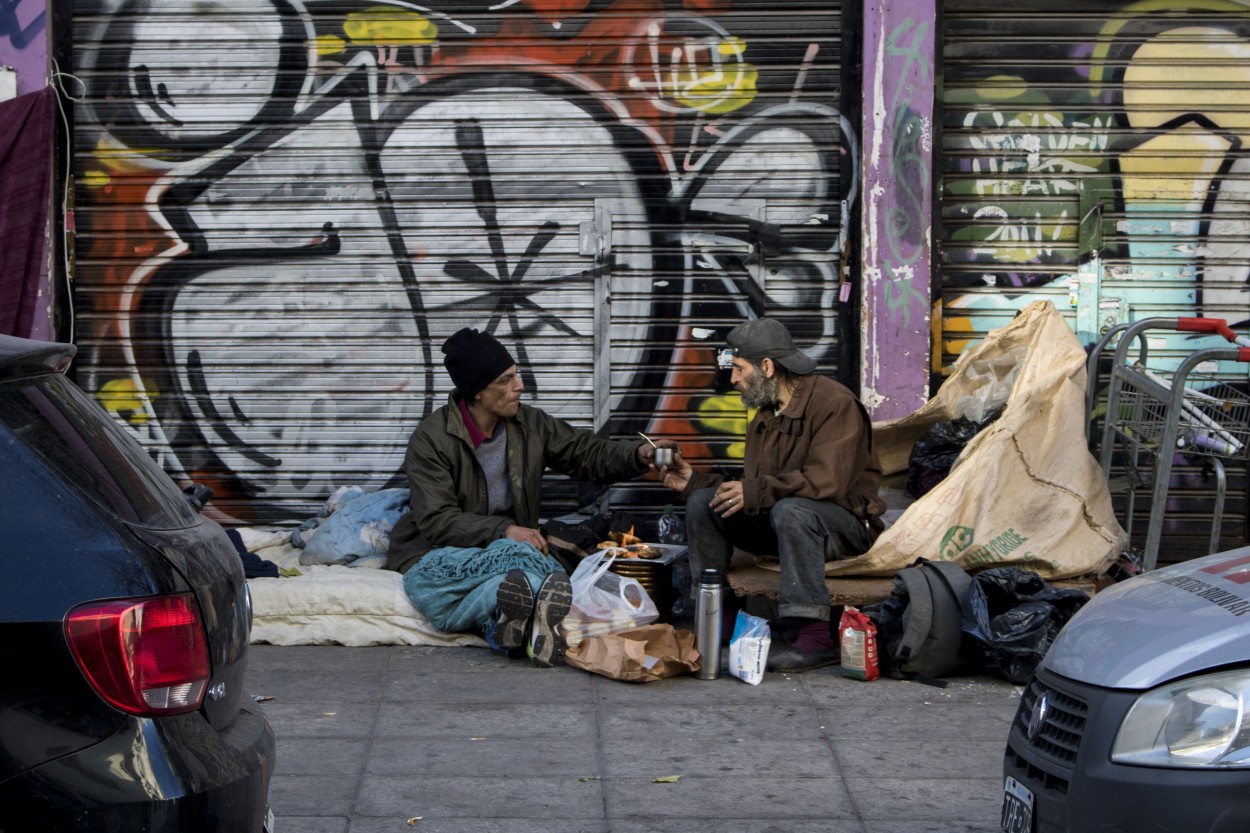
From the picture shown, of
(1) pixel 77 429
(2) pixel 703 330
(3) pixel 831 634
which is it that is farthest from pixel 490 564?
(1) pixel 77 429

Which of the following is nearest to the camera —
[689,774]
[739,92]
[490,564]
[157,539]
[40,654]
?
[40,654]

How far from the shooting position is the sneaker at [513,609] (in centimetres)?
604

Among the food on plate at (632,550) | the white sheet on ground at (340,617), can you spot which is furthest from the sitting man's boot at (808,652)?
the white sheet on ground at (340,617)

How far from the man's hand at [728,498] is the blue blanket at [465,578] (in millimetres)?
852

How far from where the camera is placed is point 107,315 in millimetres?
7930

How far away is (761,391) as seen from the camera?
6426 millimetres

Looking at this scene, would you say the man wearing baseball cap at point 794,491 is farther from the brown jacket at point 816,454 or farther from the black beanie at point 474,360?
the black beanie at point 474,360

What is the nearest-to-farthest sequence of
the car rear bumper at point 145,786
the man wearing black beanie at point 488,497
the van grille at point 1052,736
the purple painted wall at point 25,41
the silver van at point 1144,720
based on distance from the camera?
the car rear bumper at point 145,786
the silver van at point 1144,720
the van grille at point 1052,736
the man wearing black beanie at point 488,497
the purple painted wall at point 25,41

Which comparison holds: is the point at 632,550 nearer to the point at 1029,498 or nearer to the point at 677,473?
the point at 677,473

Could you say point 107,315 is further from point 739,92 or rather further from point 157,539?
point 157,539

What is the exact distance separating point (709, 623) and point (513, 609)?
2.81 ft

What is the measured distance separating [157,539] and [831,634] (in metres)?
4.18

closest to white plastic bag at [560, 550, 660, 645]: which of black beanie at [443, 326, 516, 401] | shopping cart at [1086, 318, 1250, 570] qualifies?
black beanie at [443, 326, 516, 401]

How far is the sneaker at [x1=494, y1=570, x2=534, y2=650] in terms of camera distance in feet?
19.8
